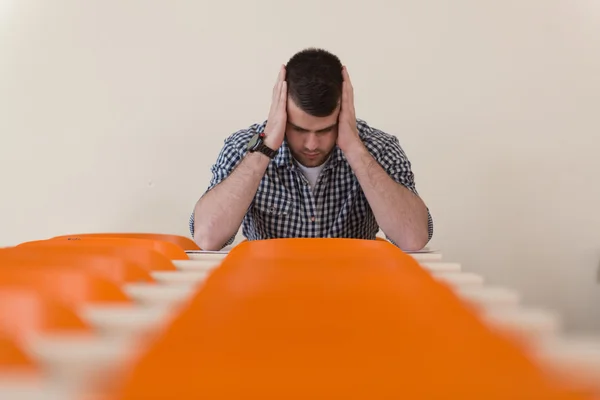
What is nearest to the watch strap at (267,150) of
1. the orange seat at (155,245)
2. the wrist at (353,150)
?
the wrist at (353,150)

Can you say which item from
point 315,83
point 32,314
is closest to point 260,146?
point 315,83

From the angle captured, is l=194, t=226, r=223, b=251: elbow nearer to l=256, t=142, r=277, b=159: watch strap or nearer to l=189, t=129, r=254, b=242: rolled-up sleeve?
l=189, t=129, r=254, b=242: rolled-up sleeve

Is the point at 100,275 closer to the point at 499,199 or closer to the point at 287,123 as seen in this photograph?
the point at 287,123

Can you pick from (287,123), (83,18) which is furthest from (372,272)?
(83,18)

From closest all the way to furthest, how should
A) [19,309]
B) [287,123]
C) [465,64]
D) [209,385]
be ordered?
[209,385] → [19,309] → [287,123] → [465,64]

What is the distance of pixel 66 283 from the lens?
545mm

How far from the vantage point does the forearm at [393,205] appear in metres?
1.61

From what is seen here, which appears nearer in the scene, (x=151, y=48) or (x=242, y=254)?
(x=242, y=254)

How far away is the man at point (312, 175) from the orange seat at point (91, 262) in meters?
0.93

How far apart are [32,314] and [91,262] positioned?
0.18m

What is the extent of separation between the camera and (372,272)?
55 cm

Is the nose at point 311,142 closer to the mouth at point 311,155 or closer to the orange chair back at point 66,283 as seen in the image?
the mouth at point 311,155

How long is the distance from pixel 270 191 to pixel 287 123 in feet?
0.83

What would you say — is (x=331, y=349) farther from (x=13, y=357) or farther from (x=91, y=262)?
(x=91, y=262)
